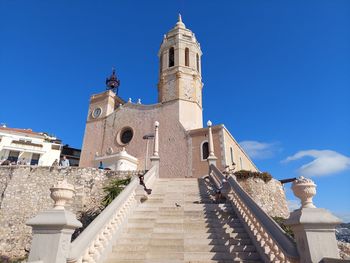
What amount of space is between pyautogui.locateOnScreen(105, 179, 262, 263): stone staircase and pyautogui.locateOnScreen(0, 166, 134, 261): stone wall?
8.50 m

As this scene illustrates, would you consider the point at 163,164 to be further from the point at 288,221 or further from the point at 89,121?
the point at 288,221

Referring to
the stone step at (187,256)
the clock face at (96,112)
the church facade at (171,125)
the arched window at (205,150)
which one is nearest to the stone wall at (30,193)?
the church facade at (171,125)

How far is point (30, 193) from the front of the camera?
15.4m

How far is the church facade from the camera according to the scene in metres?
19.2

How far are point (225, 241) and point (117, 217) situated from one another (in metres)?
2.54

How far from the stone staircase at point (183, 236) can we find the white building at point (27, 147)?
2978 centimetres

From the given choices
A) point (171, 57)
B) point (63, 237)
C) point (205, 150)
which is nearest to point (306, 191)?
point (63, 237)

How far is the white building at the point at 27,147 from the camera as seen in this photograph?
31.0m

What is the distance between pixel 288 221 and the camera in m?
3.26

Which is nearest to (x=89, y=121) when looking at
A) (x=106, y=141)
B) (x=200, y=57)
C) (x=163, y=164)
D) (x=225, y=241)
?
(x=106, y=141)

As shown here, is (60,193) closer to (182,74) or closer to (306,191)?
(306,191)

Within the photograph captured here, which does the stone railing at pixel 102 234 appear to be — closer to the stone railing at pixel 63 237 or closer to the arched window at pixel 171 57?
the stone railing at pixel 63 237

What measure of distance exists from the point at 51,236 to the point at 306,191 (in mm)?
3557

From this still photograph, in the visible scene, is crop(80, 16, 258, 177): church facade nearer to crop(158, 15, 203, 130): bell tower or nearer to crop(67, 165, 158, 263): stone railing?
crop(158, 15, 203, 130): bell tower
